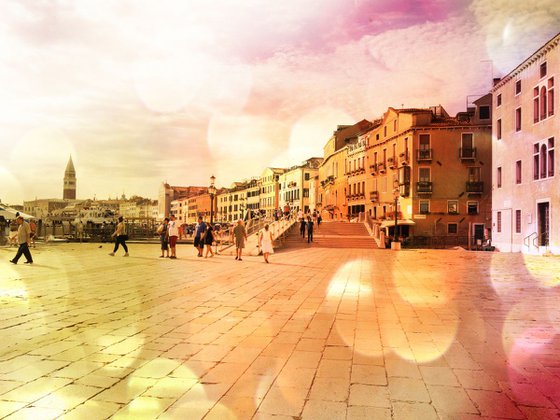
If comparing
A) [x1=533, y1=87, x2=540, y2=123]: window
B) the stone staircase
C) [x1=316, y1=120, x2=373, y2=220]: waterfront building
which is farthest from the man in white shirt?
[x1=316, y1=120, x2=373, y2=220]: waterfront building

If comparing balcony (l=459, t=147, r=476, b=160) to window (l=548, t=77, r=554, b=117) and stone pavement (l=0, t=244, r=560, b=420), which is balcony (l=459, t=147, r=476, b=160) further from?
stone pavement (l=0, t=244, r=560, b=420)

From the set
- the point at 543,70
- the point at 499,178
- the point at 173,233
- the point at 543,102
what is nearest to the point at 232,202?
the point at 499,178

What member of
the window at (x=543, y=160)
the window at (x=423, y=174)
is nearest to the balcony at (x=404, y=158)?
the window at (x=423, y=174)

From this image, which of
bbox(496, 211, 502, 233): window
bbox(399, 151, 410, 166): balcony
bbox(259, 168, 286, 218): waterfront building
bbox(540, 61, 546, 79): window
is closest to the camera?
bbox(540, 61, 546, 79): window

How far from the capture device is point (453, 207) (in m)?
46.8

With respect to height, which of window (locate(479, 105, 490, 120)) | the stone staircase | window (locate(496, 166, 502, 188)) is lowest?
the stone staircase

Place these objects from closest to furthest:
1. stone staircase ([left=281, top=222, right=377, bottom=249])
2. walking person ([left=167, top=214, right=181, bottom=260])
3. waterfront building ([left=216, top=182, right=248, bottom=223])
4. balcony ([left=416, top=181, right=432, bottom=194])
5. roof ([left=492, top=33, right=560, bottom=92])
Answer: walking person ([left=167, top=214, right=181, bottom=260])
roof ([left=492, top=33, right=560, bottom=92])
stone staircase ([left=281, top=222, right=377, bottom=249])
balcony ([left=416, top=181, right=432, bottom=194])
waterfront building ([left=216, top=182, right=248, bottom=223])

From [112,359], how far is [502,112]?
110ft

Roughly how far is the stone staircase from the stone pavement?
20222mm

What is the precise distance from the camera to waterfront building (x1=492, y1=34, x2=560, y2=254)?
1022 inches

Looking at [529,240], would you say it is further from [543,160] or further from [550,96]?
[550,96]

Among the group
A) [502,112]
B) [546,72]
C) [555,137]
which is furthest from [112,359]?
[502,112]

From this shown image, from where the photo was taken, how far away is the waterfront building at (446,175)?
4612 centimetres

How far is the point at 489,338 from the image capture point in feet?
21.3
